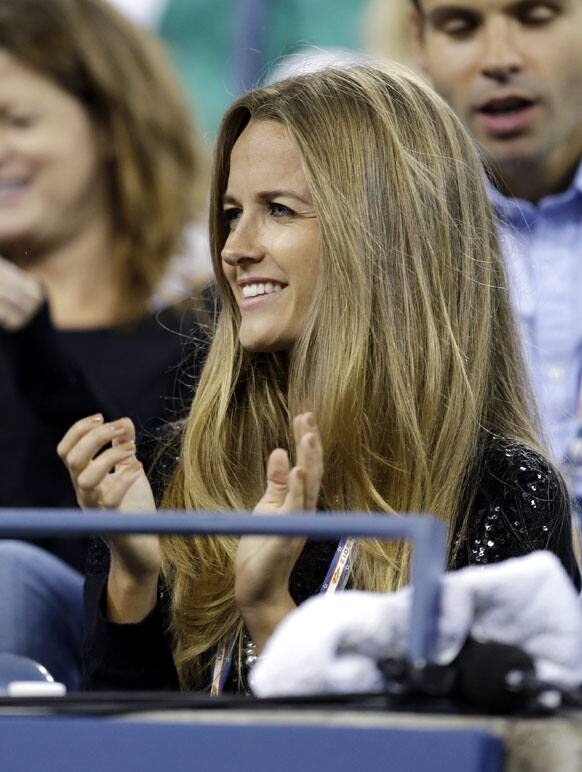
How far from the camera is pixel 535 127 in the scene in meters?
2.91

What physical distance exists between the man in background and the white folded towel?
1438 mm

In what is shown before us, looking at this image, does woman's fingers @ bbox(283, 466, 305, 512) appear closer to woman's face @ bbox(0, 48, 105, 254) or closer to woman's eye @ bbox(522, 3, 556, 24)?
woman's eye @ bbox(522, 3, 556, 24)

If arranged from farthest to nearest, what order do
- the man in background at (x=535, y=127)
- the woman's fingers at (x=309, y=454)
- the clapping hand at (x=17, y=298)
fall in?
1. the clapping hand at (x=17, y=298)
2. the man in background at (x=535, y=127)
3. the woman's fingers at (x=309, y=454)

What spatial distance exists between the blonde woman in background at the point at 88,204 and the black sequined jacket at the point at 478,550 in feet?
Answer: 3.15

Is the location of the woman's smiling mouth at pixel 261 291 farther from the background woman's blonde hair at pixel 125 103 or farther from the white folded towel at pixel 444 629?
the background woman's blonde hair at pixel 125 103

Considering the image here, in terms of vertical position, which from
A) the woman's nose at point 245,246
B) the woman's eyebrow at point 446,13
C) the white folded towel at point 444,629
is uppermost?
the woman's eyebrow at point 446,13

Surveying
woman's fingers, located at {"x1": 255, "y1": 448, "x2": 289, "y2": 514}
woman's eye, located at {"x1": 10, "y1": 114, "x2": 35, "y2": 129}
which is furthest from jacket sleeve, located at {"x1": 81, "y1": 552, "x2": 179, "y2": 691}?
woman's eye, located at {"x1": 10, "y1": 114, "x2": 35, "y2": 129}

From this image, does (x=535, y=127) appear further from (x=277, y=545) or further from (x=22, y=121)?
(x=277, y=545)

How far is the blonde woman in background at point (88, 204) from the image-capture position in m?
3.01

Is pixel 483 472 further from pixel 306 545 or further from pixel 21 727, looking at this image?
pixel 21 727

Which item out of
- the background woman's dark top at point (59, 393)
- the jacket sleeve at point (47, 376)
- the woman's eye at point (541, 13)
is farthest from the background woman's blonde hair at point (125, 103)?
the woman's eye at point (541, 13)

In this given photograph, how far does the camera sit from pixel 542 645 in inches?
52.3

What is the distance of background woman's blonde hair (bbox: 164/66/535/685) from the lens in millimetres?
2076

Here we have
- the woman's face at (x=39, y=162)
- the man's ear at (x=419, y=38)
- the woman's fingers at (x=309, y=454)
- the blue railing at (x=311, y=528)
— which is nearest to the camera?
the blue railing at (x=311, y=528)
